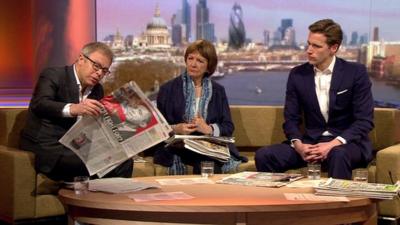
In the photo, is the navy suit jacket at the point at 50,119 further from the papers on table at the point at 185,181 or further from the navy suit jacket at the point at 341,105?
the navy suit jacket at the point at 341,105

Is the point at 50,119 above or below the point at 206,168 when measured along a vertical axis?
above

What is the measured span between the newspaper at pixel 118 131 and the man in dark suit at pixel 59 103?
1.45 ft

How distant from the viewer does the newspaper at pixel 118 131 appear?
292 centimetres

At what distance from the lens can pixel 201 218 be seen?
2.39 metres

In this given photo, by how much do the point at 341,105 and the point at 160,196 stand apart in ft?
5.66

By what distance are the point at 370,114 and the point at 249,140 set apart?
0.96 metres

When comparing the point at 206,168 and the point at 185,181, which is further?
the point at 206,168

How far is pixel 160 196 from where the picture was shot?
8.43 feet

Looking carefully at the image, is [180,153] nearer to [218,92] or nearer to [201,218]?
[218,92]

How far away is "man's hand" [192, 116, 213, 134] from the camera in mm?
3910

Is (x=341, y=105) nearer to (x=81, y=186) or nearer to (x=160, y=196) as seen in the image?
(x=160, y=196)

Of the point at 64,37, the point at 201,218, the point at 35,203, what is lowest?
the point at 35,203

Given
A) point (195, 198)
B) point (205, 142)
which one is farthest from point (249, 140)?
point (195, 198)

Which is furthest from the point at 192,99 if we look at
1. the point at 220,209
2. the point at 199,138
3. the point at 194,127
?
the point at 220,209
